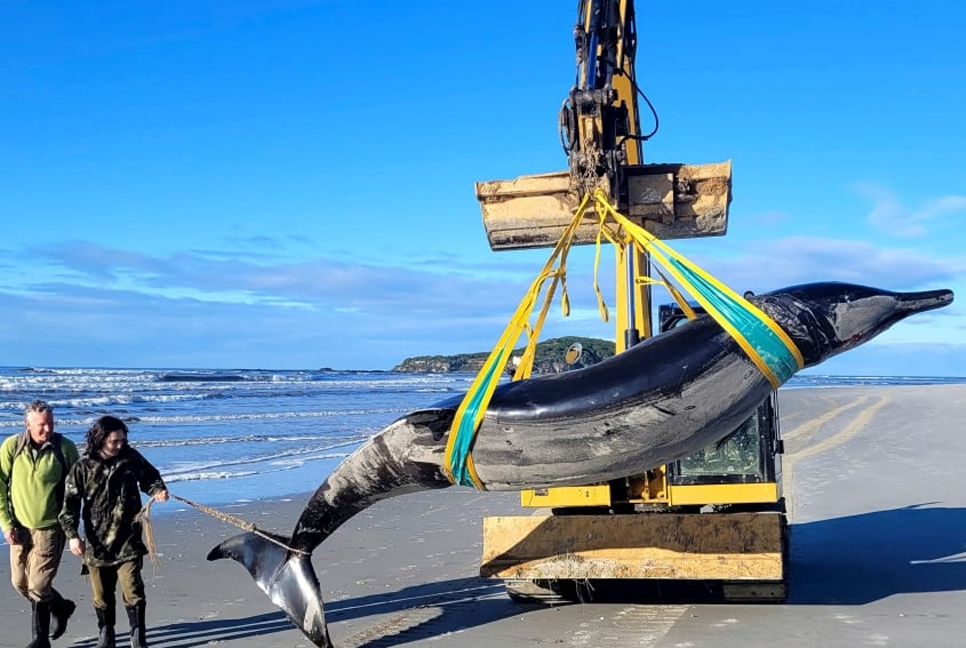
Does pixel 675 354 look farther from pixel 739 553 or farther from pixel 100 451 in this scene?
pixel 100 451

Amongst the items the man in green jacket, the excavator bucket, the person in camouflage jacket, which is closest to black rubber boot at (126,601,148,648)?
the person in camouflage jacket

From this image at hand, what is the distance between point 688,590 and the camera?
9.15m

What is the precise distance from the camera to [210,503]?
1552cm

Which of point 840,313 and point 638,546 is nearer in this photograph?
point 840,313

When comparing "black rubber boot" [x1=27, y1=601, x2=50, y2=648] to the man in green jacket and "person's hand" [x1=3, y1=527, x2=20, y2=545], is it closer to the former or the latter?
the man in green jacket

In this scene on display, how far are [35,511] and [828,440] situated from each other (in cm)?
1918

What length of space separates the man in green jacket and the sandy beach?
64 centimetres

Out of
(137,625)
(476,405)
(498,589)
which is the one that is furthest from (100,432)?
(498,589)

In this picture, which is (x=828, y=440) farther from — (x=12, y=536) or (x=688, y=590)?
(x=12, y=536)

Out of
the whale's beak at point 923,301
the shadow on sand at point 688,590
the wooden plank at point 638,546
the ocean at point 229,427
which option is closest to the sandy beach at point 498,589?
the shadow on sand at point 688,590

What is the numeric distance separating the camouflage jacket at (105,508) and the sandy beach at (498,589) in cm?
93

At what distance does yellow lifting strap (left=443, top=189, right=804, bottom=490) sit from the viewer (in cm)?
562

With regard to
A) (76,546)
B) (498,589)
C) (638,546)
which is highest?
(76,546)

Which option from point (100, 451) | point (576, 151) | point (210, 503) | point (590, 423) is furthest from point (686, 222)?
point (210, 503)
